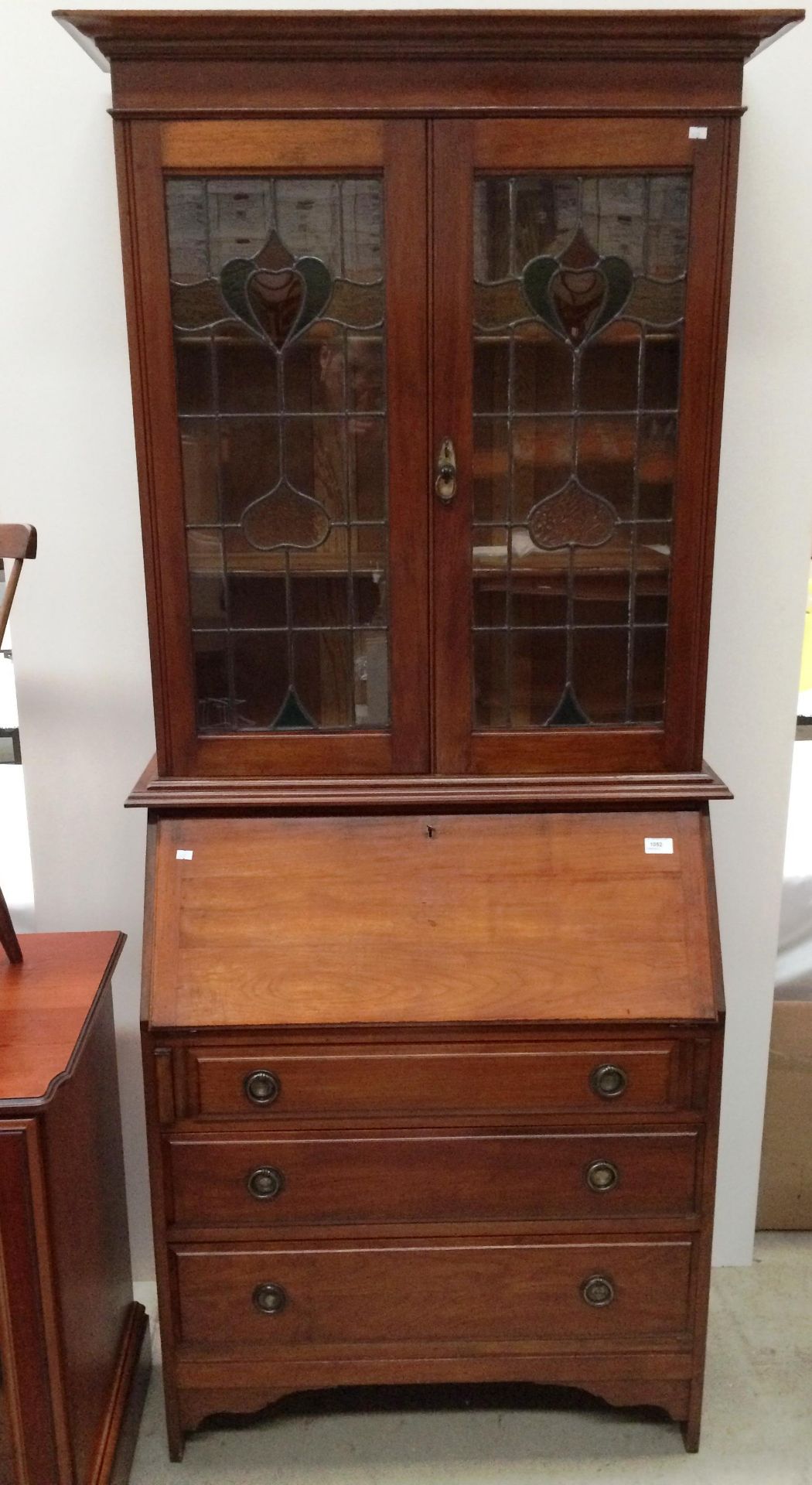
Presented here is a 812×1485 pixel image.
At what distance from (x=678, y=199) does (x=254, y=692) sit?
2.92 ft

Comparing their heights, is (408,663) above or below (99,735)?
above

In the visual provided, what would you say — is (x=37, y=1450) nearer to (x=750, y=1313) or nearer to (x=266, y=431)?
(x=750, y=1313)

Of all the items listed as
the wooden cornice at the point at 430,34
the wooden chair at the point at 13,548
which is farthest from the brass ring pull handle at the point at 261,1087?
the wooden cornice at the point at 430,34

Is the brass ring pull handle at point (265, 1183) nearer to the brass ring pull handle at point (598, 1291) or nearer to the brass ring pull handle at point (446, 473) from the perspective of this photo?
the brass ring pull handle at point (598, 1291)

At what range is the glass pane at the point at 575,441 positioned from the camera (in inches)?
58.2

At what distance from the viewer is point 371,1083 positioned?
63.6 inches

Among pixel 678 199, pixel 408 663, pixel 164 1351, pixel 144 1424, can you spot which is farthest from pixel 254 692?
pixel 144 1424

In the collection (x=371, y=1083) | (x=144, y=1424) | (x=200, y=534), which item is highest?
(x=200, y=534)

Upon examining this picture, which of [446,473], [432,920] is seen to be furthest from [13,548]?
[432,920]

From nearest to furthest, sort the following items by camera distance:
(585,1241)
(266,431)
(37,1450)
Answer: (37,1450) < (266,431) < (585,1241)

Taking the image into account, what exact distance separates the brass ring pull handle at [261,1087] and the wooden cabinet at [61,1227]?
237mm

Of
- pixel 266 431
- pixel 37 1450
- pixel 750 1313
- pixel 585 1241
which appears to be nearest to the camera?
pixel 37 1450

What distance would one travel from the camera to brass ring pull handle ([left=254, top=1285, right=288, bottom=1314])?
1.68 metres

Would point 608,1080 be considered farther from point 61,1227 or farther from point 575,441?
point 575,441
